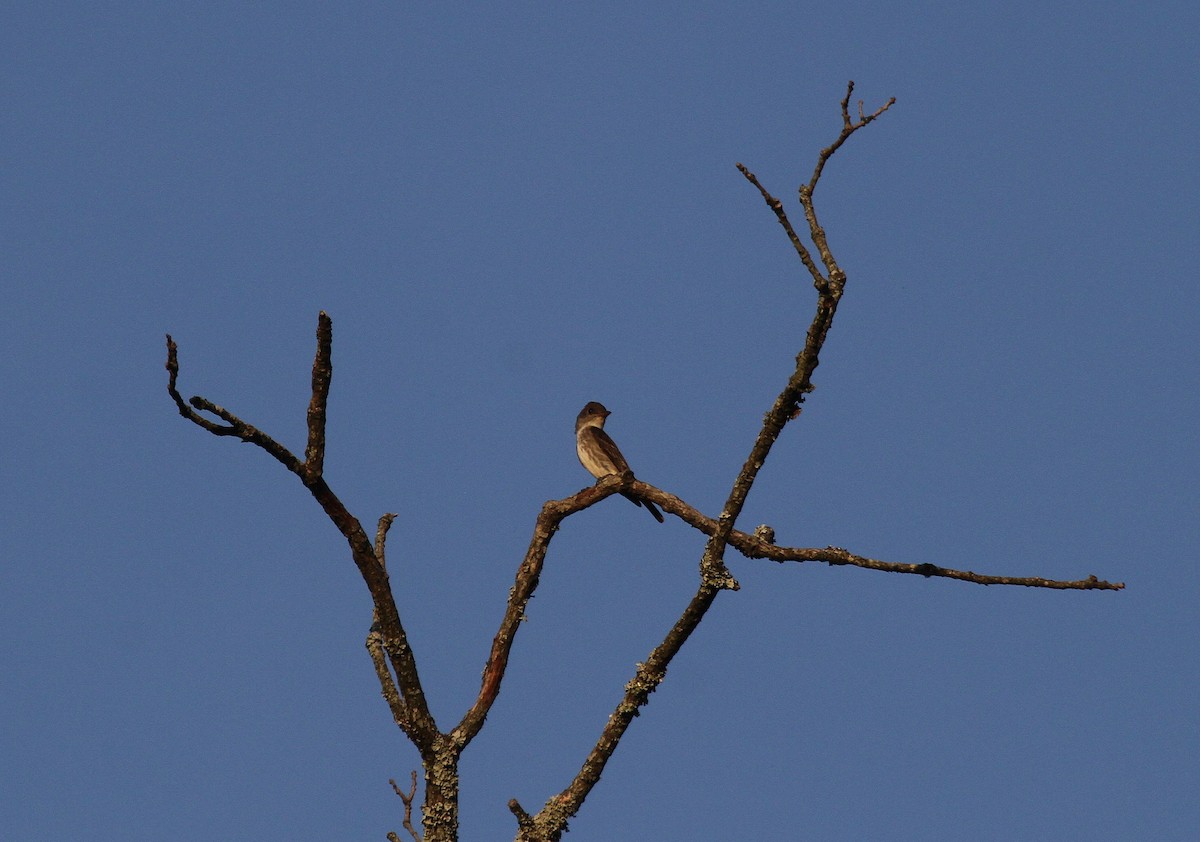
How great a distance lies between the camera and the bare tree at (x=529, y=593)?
6.83 m

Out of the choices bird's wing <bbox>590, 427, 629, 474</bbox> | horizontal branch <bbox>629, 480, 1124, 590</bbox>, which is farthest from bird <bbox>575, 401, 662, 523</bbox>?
horizontal branch <bbox>629, 480, 1124, 590</bbox>

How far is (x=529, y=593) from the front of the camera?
795 centimetres

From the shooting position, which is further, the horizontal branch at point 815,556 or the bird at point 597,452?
the bird at point 597,452

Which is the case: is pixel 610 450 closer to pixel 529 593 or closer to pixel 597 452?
pixel 597 452

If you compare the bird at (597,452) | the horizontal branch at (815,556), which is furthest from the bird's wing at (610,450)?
the horizontal branch at (815,556)

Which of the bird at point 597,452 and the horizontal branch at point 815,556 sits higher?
the bird at point 597,452

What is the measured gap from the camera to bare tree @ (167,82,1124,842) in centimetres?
683

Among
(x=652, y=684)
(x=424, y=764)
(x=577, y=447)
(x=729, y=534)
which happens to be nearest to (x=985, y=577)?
(x=729, y=534)

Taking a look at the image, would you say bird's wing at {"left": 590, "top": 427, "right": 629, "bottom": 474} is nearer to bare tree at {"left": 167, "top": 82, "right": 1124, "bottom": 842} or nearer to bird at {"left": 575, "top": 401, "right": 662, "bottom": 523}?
bird at {"left": 575, "top": 401, "right": 662, "bottom": 523}

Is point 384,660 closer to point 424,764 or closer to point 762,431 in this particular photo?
point 424,764

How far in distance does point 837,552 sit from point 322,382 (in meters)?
2.95

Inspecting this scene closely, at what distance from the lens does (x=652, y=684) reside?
736 cm

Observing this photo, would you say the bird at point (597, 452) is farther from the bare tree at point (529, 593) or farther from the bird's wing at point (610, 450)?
the bare tree at point (529, 593)

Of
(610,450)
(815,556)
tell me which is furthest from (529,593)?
(610,450)
